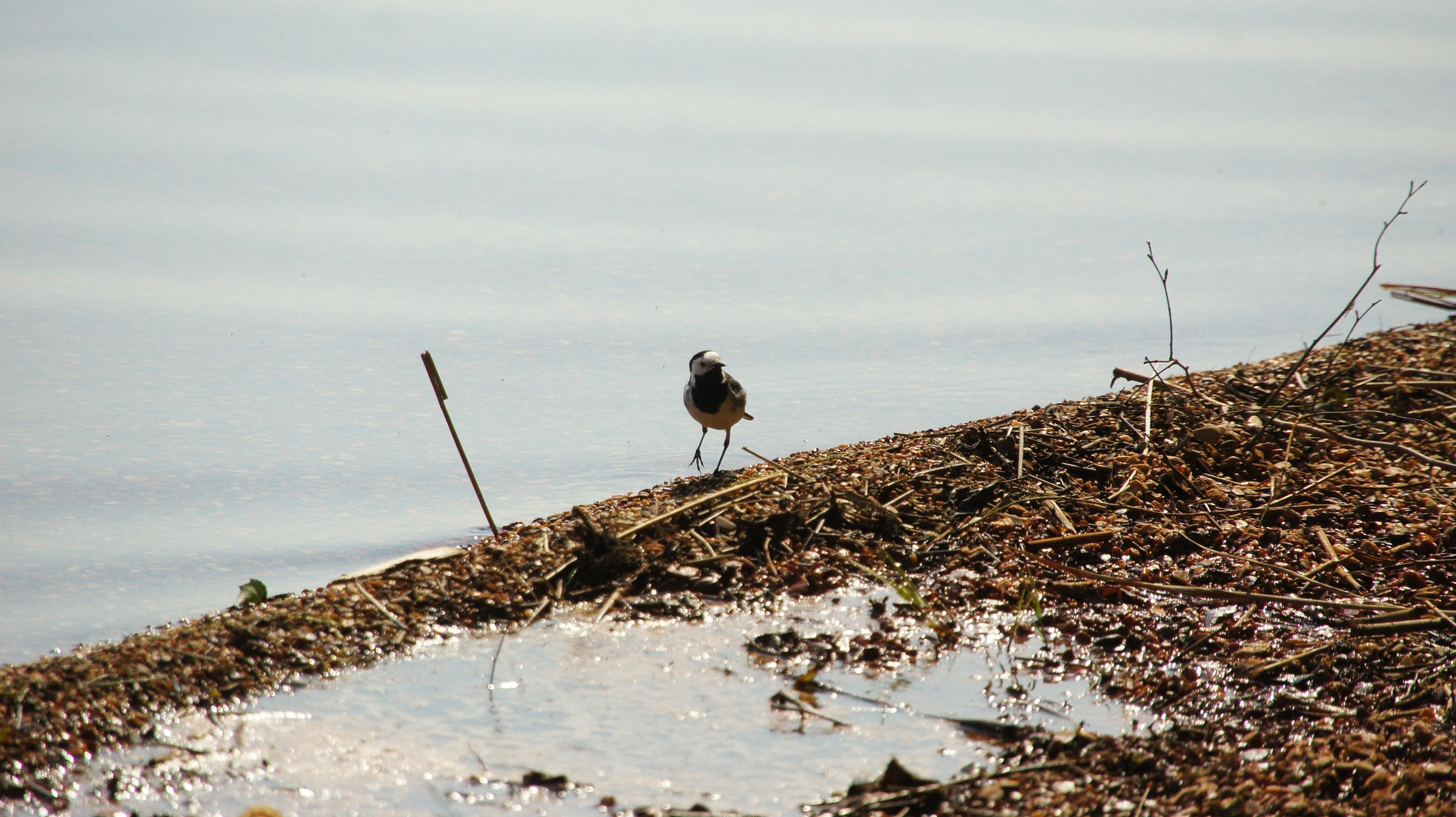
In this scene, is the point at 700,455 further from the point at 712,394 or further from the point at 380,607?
the point at 380,607

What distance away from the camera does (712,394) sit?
4852 millimetres

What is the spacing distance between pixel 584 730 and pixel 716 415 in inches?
91.2

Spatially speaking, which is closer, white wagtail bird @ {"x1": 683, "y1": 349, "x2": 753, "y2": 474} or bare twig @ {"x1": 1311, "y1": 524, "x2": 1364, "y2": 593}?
bare twig @ {"x1": 1311, "y1": 524, "x2": 1364, "y2": 593}

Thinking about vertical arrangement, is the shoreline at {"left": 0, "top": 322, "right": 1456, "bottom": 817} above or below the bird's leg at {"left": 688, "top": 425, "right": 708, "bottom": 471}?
below

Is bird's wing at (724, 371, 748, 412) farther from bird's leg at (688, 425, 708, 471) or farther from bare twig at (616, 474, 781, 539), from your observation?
bare twig at (616, 474, 781, 539)

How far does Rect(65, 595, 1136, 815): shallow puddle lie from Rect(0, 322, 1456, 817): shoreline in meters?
0.10

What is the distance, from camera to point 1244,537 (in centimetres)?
380

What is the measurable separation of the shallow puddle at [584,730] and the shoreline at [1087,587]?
103 millimetres

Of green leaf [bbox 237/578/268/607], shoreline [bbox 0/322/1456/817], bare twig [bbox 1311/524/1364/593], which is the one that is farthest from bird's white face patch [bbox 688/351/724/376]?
bare twig [bbox 1311/524/1364/593]

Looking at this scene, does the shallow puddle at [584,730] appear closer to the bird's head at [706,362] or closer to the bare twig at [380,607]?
the bare twig at [380,607]

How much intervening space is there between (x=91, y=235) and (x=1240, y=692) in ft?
22.1

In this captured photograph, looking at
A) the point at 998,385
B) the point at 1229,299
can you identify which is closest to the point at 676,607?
the point at 998,385

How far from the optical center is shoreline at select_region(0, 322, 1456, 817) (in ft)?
8.42

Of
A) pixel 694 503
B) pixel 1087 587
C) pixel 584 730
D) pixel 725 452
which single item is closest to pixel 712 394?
pixel 725 452
